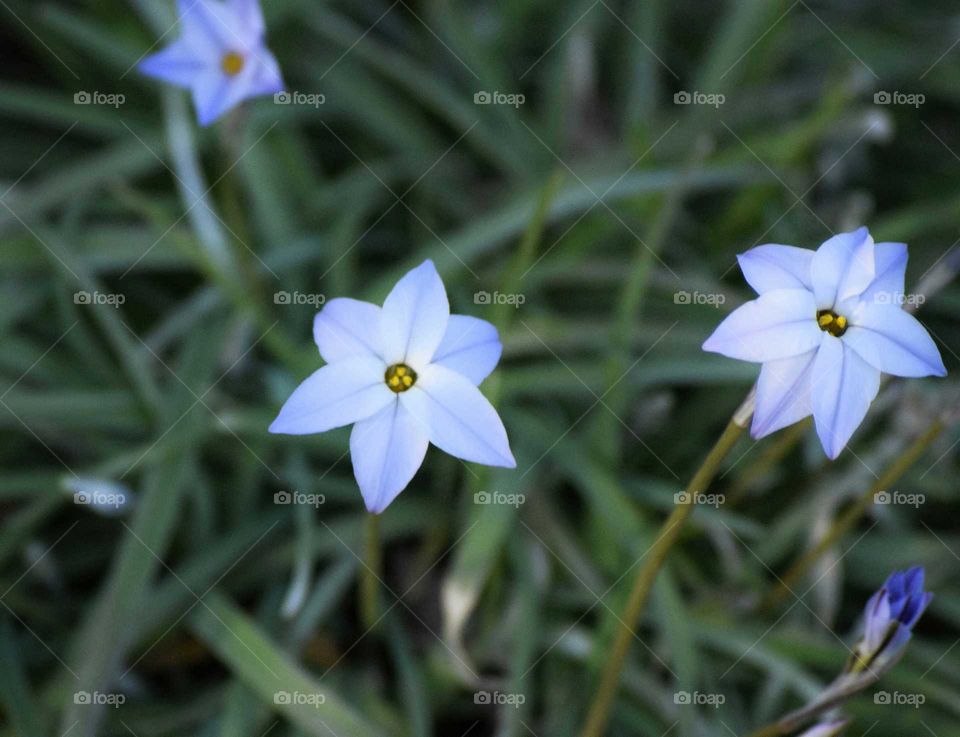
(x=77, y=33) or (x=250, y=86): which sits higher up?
(x=77, y=33)

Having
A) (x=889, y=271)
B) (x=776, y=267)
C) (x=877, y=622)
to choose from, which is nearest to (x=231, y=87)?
(x=776, y=267)

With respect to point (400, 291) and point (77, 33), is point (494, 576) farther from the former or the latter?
point (77, 33)

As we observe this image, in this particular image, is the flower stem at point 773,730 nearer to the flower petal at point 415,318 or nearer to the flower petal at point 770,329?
the flower petal at point 770,329

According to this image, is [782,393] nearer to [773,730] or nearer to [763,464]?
[773,730]

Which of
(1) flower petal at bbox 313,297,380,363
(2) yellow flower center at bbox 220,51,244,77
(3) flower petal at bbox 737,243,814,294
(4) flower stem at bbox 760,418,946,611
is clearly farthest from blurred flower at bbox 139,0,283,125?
(4) flower stem at bbox 760,418,946,611

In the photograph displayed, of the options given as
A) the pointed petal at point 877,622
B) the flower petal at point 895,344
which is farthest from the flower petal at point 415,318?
the pointed petal at point 877,622

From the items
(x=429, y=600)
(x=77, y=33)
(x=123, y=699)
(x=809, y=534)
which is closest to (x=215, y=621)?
(x=123, y=699)
